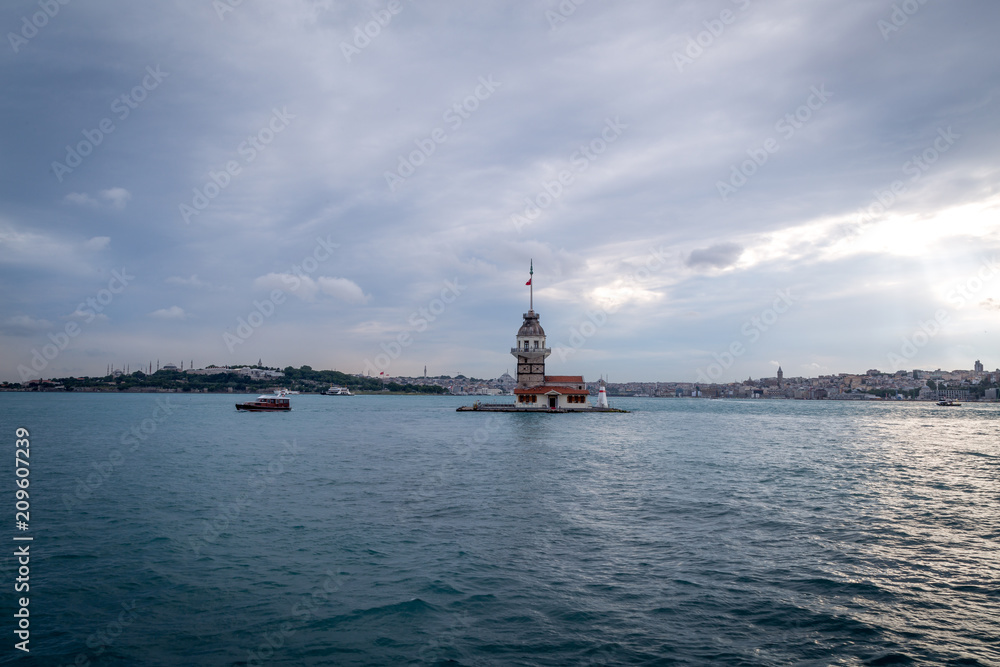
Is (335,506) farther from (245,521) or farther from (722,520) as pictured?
(722,520)

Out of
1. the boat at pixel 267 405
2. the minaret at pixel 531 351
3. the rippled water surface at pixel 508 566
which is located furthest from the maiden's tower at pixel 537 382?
the rippled water surface at pixel 508 566

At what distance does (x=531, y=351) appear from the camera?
7731 cm

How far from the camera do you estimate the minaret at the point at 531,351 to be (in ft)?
254

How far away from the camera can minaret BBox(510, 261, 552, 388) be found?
7738 cm

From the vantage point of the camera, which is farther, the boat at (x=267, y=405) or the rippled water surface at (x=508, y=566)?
the boat at (x=267, y=405)

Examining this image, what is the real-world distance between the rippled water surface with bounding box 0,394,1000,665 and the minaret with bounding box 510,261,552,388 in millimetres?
50311

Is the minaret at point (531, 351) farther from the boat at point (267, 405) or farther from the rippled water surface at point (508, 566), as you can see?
the rippled water surface at point (508, 566)

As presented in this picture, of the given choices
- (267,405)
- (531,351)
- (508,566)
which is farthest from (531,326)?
(508,566)

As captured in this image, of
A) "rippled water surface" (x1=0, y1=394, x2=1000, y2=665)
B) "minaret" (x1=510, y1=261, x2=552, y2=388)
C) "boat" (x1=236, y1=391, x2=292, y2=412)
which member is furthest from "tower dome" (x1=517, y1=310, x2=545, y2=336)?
"rippled water surface" (x1=0, y1=394, x2=1000, y2=665)

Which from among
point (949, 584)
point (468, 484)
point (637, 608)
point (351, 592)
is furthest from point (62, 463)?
point (949, 584)

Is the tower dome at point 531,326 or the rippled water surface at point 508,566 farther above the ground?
the tower dome at point 531,326

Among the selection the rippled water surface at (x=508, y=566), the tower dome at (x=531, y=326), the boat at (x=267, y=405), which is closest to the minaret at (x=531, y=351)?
the tower dome at (x=531, y=326)

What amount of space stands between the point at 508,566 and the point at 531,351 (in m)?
65.0

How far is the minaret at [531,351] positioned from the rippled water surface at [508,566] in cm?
5031
